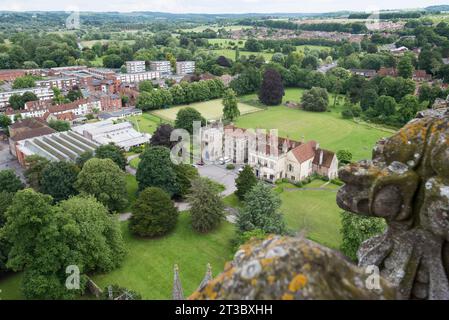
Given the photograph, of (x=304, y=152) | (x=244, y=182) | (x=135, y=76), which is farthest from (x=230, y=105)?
(x=135, y=76)

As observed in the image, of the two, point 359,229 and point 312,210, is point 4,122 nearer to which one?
point 312,210

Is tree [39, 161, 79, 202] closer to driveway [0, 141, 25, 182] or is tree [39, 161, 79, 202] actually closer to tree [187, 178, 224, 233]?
tree [187, 178, 224, 233]

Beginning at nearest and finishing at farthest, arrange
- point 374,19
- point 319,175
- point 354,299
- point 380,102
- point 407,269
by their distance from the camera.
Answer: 1. point 354,299
2. point 407,269
3. point 319,175
4. point 380,102
5. point 374,19

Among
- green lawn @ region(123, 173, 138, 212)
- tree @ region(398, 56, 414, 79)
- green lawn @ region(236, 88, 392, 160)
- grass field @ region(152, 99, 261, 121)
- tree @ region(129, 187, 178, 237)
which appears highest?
tree @ region(398, 56, 414, 79)

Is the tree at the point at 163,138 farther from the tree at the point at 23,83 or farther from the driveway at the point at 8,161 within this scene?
the tree at the point at 23,83

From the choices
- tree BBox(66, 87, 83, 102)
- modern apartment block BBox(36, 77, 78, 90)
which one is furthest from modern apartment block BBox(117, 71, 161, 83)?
tree BBox(66, 87, 83, 102)
